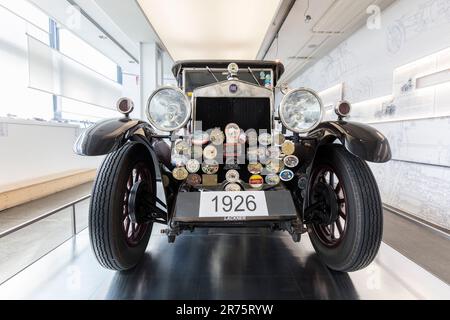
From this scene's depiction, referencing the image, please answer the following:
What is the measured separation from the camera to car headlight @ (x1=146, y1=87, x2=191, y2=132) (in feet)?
5.02

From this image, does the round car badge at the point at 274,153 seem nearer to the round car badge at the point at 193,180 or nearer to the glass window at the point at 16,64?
the round car badge at the point at 193,180

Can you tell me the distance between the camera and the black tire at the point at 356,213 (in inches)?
52.8

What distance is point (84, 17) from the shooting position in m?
4.44

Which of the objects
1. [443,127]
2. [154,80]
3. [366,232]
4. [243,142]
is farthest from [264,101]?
[154,80]

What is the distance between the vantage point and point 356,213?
1.37 meters

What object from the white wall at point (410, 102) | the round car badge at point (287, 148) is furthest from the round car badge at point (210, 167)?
the white wall at point (410, 102)

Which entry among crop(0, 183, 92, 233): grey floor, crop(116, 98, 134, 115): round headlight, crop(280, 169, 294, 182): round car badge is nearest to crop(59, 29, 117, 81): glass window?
crop(0, 183, 92, 233): grey floor

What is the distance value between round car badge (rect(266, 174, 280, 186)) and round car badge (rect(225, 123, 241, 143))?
0.31 metres

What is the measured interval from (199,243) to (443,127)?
294cm

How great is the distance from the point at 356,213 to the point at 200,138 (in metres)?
0.99

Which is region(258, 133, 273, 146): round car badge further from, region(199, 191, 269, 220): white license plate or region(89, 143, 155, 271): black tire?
region(89, 143, 155, 271): black tire

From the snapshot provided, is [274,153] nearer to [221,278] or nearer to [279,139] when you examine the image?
[279,139]

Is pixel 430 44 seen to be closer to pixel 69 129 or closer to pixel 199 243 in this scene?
pixel 199 243

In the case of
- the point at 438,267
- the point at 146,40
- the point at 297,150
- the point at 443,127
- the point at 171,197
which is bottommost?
the point at 438,267
